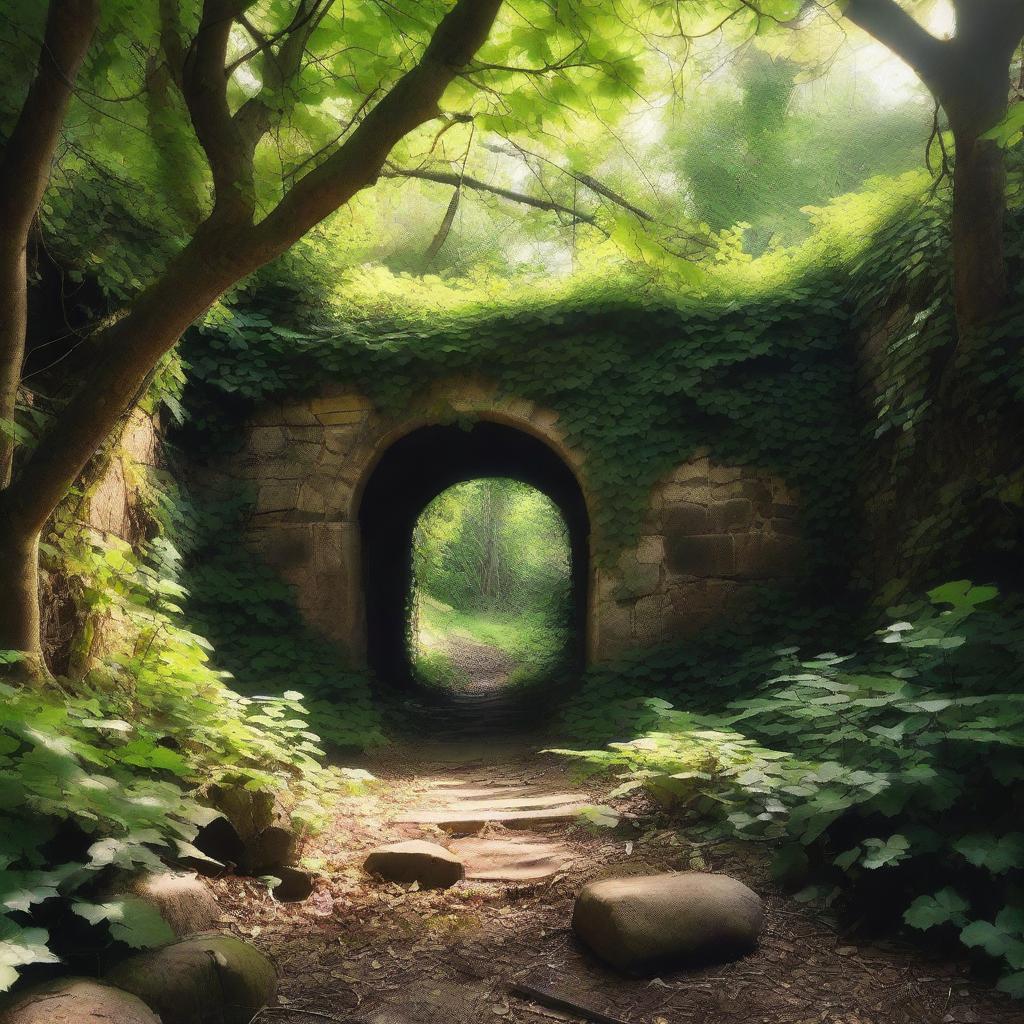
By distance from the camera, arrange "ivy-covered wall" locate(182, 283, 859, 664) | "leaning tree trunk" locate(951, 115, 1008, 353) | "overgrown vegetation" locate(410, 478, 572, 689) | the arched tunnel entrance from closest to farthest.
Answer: "leaning tree trunk" locate(951, 115, 1008, 353) → "ivy-covered wall" locate(182, 283, 859, 664) → the arched tunnel entrance → "overgrown vegetation" locate(410, 478, 572, 689)

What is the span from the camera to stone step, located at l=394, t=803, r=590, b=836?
391cm

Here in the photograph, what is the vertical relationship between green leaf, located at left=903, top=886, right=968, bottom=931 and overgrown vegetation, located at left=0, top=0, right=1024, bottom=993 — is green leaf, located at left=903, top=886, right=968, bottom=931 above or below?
below

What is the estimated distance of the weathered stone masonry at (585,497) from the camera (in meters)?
6.35

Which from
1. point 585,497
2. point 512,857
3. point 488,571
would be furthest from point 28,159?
point 488,571

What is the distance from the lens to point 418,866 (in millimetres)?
3180

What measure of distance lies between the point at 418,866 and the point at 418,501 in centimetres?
696

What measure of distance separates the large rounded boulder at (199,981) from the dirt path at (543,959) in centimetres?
10

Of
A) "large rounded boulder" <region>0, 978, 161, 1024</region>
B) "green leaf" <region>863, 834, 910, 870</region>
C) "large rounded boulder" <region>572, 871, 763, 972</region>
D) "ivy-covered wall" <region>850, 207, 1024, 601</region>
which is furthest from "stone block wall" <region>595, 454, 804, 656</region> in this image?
"large rounded boulder" <region>0, 978, 161, 1024</region>

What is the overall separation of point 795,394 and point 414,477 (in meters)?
4.48

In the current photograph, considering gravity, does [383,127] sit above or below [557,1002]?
above

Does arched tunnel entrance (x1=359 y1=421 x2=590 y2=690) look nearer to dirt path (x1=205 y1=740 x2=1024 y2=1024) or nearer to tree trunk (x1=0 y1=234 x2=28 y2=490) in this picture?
dirt path (x1=205 y1=740 x2=1024 y2=1024)

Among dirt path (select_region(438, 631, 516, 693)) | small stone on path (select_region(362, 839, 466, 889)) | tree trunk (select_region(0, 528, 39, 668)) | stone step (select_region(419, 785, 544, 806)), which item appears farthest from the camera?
dirt path (select_region(438, 631, 516, 693))

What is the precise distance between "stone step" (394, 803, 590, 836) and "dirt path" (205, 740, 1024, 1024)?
0.73 ft

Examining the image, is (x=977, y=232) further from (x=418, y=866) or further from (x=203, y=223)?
(x=418, y=866)
